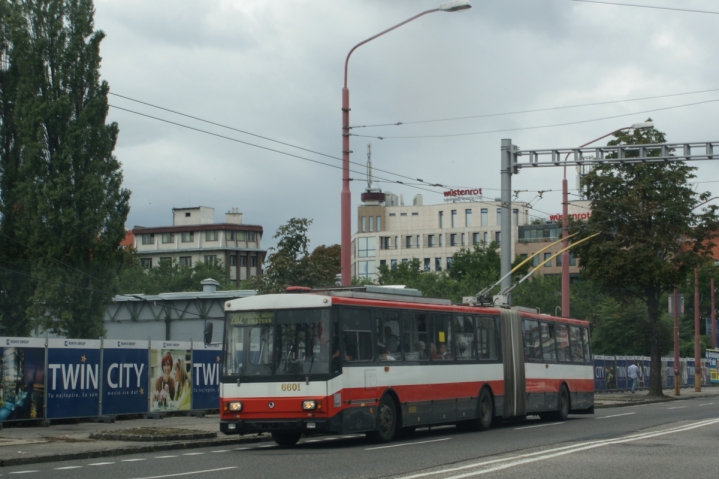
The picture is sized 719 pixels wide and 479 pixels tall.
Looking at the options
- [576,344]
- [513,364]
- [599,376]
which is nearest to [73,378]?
[513,364]

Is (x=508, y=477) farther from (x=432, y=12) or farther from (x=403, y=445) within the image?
(x=432, y=12)

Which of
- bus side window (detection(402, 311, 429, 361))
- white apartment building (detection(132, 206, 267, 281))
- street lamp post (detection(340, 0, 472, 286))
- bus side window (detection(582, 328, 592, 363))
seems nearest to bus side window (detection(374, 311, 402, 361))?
bus side window (detection(402, 311, 429, 361))

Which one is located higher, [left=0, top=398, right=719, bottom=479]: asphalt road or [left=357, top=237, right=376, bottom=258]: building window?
[left=357, top=237, right=376, bottom=258]: building window

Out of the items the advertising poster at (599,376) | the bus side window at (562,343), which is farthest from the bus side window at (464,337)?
the advertising poster at (599,376)

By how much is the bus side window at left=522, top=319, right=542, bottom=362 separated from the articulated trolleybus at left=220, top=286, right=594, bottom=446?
196cm

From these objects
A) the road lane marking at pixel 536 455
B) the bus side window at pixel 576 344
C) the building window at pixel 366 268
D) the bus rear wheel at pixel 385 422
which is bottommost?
the road lane marking at pixel 536 455

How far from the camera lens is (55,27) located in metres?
41.5

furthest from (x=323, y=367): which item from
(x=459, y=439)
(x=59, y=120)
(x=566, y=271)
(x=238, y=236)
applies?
(x=238, y=236)

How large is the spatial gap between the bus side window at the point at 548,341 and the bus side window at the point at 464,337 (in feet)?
14.1

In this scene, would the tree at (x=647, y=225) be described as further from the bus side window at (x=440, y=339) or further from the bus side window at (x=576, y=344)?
the bus side window at (x=440, y=339)

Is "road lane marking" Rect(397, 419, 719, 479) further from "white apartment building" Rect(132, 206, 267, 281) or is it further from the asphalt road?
"white apartment building" Rect(132, 206, 267, 281)

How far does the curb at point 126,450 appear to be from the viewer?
16016mm

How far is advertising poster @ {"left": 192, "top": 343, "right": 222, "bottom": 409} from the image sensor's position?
1117 inches

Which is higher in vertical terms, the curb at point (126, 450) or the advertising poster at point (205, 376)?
the advertising poster at point (205, 376)
